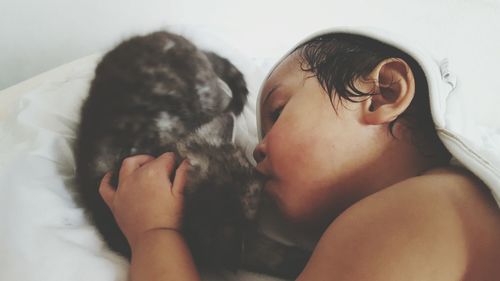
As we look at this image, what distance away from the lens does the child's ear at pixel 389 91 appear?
799mm

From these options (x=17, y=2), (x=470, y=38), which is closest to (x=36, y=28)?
(x=17, y=2)

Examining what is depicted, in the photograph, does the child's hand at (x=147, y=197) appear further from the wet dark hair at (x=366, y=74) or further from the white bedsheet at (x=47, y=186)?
the wet dark hair at (x=366, y=74)

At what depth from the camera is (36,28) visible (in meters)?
1.50

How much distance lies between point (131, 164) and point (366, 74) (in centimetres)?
47

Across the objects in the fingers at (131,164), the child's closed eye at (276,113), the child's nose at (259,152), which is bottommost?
the fingers at (131,164)

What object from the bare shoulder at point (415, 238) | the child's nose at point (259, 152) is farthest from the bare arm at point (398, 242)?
the child's nose at point (259, 152)

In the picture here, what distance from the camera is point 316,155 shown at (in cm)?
80

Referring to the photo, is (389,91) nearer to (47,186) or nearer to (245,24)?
(47,186)

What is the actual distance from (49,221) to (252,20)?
4.17 feet

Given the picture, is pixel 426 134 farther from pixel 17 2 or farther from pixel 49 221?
pixel 17 2

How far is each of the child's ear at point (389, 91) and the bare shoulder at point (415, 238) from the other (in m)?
0.17

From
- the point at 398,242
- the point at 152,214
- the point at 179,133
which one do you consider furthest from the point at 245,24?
the point at 398,242

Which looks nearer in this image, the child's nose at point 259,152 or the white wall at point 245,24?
the child's nose at point 259,152

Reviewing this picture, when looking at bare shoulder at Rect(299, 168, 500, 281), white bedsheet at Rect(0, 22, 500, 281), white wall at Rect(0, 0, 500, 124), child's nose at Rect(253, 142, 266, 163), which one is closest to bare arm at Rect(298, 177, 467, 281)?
bare shoulder at Rect(299, 168, 500, 281)
